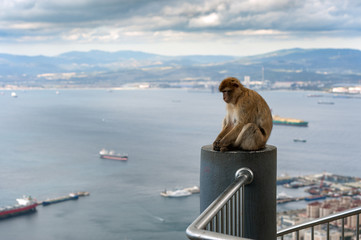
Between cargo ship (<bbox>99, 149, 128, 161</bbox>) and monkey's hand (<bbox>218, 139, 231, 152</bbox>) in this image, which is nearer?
monkey's hand (<bbox>218, 139, 231, 152</bbox>)

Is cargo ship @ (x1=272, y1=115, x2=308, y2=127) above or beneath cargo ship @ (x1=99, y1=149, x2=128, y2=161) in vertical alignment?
above

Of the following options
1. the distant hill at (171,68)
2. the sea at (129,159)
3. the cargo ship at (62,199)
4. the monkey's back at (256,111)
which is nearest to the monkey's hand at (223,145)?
the monkey's back at (256,111)

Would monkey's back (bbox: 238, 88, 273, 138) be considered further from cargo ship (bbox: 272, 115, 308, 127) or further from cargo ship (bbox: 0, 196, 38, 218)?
cargo ship (bbox: 272, 115, 308, 127)

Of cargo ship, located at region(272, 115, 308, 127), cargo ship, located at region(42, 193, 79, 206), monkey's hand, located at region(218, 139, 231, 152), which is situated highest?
monkey's hand, located at region(218, 139, 231, 152)

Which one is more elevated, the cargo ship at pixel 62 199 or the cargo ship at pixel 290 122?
the cargo ship at pixel 290 122

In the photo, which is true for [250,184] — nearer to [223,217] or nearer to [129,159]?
[223,217]

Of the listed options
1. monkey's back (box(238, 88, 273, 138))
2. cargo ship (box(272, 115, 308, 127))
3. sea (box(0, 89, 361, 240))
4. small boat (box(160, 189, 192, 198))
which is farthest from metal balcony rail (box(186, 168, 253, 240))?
cargo ship (box(272, 115, 308, 127))

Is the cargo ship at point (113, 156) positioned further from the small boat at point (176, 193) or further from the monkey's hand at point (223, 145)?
the monkey's hand at point (223, 145)
